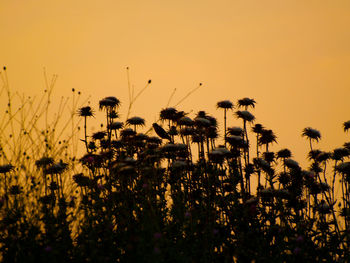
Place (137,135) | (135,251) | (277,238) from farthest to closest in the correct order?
(137,135) → (277,238) → (135,251)

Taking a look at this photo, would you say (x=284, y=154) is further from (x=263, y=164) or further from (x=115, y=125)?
(x=115, y=125)

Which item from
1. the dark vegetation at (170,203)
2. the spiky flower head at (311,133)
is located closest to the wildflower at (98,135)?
the dark vegetation at (170,203)

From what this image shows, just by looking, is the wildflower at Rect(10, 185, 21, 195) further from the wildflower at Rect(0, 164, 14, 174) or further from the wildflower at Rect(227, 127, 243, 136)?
the wildflower at Rect(227, 127, 243, 136)

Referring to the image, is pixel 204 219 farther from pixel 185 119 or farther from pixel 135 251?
pixel 185 119

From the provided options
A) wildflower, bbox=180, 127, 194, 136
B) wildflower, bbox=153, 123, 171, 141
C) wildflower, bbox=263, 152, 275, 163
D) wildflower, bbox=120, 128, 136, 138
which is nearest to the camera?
wildflower, bbox=153, 123, 171, 141

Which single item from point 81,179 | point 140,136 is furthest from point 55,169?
point 140,136

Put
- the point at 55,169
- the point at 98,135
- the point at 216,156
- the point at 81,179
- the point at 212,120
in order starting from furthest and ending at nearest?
the point at 212,120, the point at 98,135, the point at 216,156, the point at 81,179, the point at 55,169

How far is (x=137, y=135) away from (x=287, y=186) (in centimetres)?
301


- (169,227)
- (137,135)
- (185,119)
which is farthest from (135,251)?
(185,119)

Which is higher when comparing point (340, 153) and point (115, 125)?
point (115, 125)

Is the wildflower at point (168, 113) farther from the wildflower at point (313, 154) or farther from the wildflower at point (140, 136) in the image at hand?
the wildflower at point (313, 154)

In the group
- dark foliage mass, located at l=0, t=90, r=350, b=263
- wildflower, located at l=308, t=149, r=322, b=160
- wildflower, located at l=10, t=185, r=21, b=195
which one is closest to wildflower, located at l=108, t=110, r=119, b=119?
dark foliage mass, located at l=0, t=90, r=350, b=263

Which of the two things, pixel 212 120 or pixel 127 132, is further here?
pixel 212 120

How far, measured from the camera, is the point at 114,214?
733 centimetres
